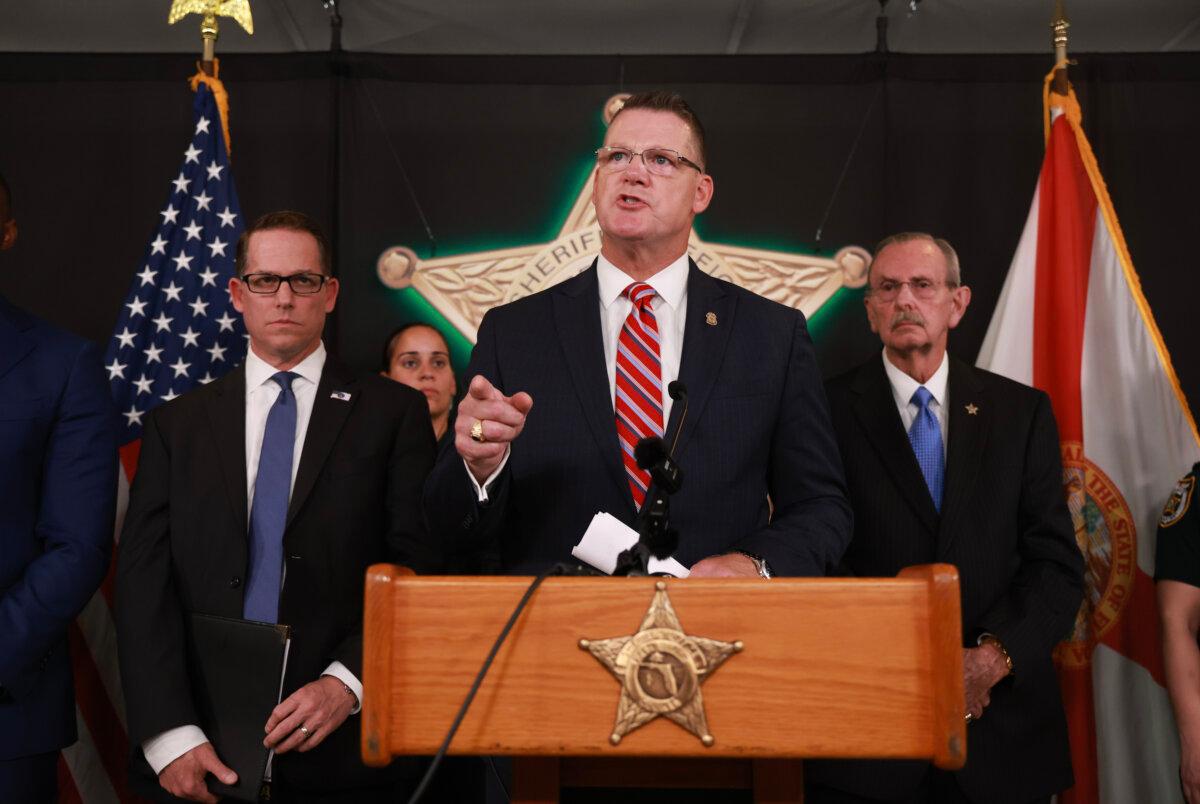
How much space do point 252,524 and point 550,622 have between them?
130 cm

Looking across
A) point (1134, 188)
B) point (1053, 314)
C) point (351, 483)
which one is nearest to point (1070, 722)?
point (1053, 314)

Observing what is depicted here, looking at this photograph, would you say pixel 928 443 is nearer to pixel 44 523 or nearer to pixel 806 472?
pixel 806 472

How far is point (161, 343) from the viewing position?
10.1 feet

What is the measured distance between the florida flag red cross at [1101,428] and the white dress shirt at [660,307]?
1603mm

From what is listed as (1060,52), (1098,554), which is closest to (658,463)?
(1098,554)

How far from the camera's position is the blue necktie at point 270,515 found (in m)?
2.25

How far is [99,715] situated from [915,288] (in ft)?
7.42

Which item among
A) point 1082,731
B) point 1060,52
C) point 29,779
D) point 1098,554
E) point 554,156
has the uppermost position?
point 1060,52

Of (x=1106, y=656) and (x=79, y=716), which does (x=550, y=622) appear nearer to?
(x=79, y=716)

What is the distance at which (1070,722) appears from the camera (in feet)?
9.72

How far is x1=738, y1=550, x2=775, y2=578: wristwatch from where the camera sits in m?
1.51

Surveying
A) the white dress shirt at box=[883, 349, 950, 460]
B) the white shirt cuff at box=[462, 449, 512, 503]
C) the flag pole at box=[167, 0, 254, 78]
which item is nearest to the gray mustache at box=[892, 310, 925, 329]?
the white dress shirt at box=[883, 349, 950, 460]

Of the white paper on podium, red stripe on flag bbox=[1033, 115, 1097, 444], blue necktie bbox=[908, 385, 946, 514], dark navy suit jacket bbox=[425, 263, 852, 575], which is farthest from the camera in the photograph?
red stripe on flag bbox=[1033, 115, 1097, 444]

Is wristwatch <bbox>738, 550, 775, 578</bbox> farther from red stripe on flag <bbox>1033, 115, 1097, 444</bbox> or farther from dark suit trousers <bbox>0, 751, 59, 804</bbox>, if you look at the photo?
red stripe on flag <bbox>1033, 115, 1097, 444</bbox>
